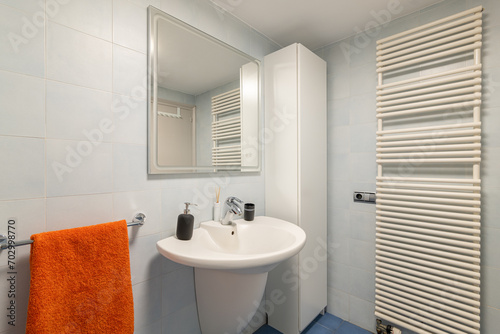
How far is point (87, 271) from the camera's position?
783mm

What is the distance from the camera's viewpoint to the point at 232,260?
0.81 m

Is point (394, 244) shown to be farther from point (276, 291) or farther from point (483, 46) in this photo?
point (483, 46)

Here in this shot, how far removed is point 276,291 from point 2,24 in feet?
6.23

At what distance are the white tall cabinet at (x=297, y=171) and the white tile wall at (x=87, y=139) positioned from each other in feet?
2.07

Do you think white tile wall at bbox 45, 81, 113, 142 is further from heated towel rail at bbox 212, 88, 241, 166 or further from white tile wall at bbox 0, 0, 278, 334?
heated towel rail at bbox 212, 88, 241, 166

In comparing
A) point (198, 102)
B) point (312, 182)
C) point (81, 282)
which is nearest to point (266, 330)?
point (312, 182)

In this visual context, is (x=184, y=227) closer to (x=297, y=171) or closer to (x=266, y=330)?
(x=297, y=171)

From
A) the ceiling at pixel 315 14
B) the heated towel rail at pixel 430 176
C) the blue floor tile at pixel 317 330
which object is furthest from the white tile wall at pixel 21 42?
the blue floor tile at pixel 317 330

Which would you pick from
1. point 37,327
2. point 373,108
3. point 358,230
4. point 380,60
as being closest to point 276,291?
point 358,230

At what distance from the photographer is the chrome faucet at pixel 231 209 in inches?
50.3

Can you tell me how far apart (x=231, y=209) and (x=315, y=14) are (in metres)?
1.37

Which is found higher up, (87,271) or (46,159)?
(46,159)

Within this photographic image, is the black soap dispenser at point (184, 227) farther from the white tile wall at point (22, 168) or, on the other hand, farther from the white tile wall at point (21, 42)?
the white tile wall at point (21, 42)

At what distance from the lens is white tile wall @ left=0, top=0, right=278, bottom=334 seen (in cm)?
74
